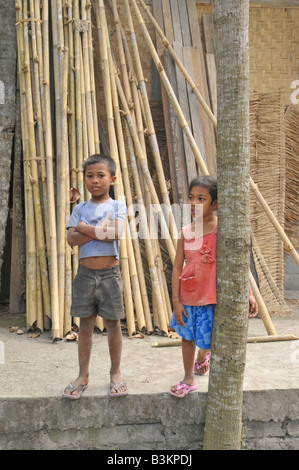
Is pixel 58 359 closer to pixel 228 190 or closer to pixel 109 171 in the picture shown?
pixel 109 171

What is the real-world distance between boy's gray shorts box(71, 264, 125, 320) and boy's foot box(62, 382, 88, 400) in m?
0.33

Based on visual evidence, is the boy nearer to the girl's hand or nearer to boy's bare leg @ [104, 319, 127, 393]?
boy's bare leg @ [104, 319, 127, 393]

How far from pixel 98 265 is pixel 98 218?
22 centimetres

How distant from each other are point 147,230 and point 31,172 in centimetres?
93

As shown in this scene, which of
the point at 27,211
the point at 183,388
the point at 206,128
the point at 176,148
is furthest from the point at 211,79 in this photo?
the point at 183,388

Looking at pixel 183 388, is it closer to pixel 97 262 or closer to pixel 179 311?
pixel 179 311

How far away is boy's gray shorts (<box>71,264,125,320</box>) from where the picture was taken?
2.13 metres

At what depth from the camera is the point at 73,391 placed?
2080mm

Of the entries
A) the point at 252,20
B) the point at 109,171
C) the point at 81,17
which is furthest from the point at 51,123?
the point at 252,20

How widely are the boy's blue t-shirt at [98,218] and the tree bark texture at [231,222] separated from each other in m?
0.52

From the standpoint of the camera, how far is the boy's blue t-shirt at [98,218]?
7.04 ft
